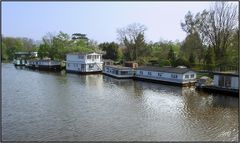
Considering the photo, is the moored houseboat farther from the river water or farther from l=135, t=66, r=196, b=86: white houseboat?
the river water

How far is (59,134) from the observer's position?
59.0 ft

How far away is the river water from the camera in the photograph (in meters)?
17.9

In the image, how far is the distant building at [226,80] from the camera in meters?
30.2

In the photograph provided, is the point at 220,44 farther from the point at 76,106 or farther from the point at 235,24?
the point at 76,106

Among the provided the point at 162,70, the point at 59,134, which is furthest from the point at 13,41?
the point at 59,134

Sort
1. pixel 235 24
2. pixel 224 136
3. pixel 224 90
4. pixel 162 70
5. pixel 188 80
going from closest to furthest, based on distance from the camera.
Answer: pixel 224 136
pixel 224 90
pixel 188 80
pixel 162 70
pixel 235 24

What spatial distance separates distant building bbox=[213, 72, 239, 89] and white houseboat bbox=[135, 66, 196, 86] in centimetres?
493

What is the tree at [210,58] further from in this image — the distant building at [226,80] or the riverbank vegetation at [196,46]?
the distant building at [226,80]

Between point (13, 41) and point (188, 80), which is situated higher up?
point (13, 41)

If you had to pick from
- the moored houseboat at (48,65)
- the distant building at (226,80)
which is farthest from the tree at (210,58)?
the moored houseboat at (48,65)

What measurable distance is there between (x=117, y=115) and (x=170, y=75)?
1784 cm

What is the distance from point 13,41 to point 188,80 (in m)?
82.1

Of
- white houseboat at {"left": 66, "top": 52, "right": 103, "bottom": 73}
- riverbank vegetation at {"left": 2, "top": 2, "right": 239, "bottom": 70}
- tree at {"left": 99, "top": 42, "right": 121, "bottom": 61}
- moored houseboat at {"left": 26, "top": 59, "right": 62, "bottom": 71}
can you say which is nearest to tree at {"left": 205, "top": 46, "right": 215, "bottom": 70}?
riverbank vegetation at {"left": 2, "top": 2, "right": 239, "bottom": 70}

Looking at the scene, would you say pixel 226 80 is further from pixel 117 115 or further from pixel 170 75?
pixel 117 115
